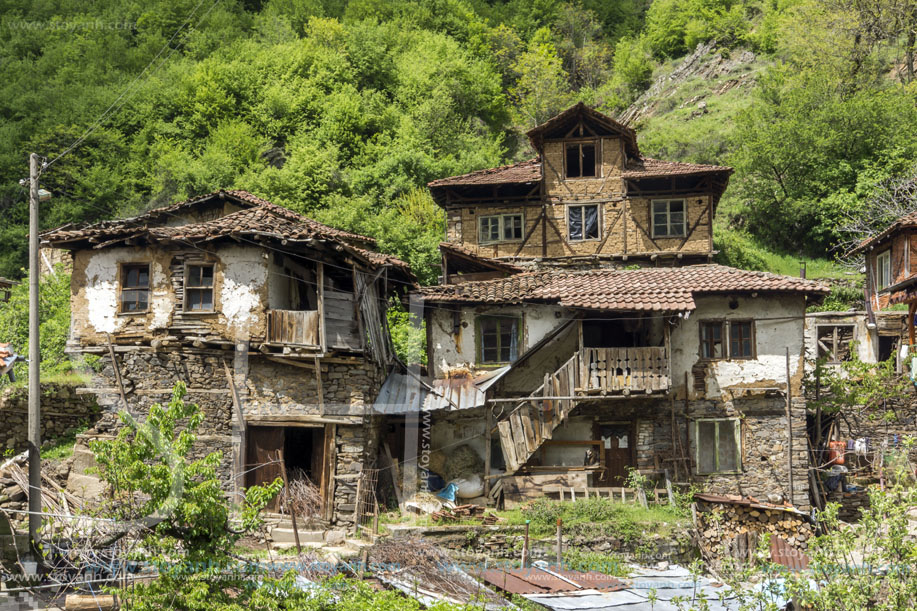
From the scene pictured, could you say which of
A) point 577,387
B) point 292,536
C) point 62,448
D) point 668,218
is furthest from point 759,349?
point 62,448

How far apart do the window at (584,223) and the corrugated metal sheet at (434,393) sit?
31.4 feet

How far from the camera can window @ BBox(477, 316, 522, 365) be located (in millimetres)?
24734

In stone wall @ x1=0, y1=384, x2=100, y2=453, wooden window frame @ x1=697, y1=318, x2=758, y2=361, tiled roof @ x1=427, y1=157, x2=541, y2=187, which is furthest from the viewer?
tiled roof @ x1=427, y1=157, x2=541, y2=187

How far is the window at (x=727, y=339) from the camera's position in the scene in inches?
957

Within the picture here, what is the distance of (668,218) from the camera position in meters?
32.2

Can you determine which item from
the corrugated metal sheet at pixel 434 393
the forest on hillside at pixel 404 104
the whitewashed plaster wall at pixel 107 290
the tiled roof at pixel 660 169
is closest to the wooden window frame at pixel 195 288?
the whitewashed plaster wall at pixel 107 290

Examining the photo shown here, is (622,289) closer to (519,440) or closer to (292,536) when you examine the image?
(519,440)

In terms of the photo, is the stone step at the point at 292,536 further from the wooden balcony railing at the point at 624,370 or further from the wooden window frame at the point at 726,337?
the wooden window frame at the point at 726,337

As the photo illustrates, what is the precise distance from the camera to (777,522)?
21.9m

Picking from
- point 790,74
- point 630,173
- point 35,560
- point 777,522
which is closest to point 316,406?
point 35,560

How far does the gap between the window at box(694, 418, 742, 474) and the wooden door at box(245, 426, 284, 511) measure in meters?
11.1

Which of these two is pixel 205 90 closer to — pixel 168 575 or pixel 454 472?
pixel 454 472

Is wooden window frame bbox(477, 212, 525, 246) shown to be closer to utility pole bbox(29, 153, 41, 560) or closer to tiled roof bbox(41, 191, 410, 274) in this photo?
tiled roof bbox(41, 191, 410, 274)

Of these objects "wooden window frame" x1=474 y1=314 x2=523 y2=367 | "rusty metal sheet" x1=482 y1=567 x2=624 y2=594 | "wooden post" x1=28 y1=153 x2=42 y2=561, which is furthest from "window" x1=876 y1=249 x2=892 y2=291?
"wooden post" x1=28 y1=153 x2=42 y2=561
